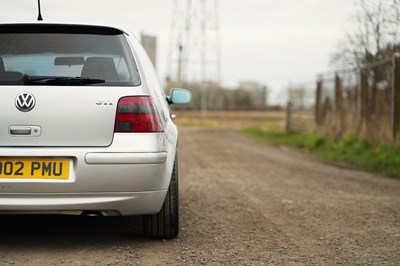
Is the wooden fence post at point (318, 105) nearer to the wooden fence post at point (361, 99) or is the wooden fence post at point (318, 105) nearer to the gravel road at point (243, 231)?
the wooden fence post at point (361, 99)

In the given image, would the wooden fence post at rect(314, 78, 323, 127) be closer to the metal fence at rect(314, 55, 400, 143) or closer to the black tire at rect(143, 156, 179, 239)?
the metal fence at rect(314, 55, 400, 143)

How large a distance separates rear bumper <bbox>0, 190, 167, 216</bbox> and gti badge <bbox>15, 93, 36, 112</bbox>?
0.54 meters

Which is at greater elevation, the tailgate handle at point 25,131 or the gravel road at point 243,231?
the tailgate handle at point 25,131

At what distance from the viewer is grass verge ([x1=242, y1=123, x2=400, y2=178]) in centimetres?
1052

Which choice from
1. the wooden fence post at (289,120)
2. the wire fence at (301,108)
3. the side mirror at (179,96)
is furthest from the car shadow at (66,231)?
the wooden fence post at (289,120)

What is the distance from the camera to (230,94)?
42906 mm

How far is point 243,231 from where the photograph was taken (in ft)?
16.4

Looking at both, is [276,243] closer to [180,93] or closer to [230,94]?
[180,93]

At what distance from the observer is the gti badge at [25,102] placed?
3.99 metres

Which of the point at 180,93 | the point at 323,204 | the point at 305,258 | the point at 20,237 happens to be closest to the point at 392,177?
the point at 323,204

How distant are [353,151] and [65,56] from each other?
9.36 metres

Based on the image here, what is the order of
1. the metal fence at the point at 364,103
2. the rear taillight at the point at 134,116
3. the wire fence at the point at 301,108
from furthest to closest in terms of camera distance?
the wire fence at the point at 301,108, the metal fence at the point at 364,103, the rear taillight at the point at 134,116

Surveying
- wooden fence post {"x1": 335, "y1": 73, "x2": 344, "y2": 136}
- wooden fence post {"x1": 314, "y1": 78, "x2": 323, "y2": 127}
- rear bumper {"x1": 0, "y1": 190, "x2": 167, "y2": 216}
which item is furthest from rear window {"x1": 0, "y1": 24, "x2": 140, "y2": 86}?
wooden fence post {"x1": 314, "y1": 78, "x2": 323, "y2": 127}

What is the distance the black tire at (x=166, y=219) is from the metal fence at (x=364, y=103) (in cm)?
763
